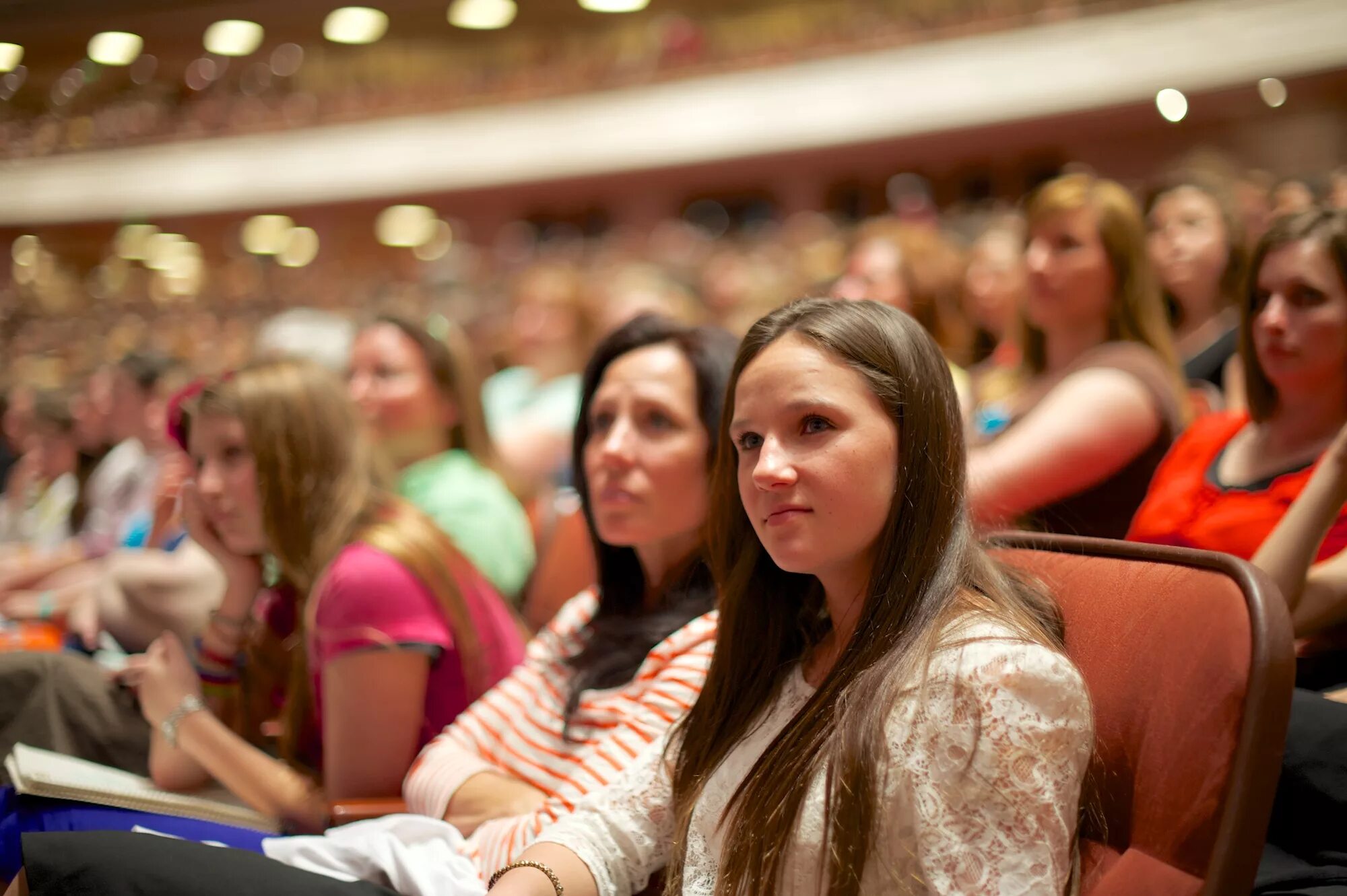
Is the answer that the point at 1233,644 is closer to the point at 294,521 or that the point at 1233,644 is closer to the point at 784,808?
the point at 784,808

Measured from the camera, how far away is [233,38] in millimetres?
8828

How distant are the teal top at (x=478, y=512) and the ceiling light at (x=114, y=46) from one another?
3434 millimetres

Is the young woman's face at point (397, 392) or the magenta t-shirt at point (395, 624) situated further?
the young woman's face at point (397, 392)

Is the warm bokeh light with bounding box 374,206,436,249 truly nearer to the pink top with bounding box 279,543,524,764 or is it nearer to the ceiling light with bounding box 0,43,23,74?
the ceiling light with bounding box 0,43,23,74

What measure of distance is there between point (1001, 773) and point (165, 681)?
1606 millimetres

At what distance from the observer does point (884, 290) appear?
3.16 m

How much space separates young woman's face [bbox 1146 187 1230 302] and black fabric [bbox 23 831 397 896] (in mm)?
2620

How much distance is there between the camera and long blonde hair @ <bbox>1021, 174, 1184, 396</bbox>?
215 cm

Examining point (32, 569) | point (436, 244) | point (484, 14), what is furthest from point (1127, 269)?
point (436, 244)

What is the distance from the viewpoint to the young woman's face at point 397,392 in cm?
278

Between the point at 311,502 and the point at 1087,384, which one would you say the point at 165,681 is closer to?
the point at 311,502

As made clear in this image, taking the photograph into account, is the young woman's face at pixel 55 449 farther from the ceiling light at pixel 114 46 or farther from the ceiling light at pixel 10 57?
the ceiling light at pixel 114 46

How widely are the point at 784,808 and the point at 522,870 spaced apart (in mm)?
354

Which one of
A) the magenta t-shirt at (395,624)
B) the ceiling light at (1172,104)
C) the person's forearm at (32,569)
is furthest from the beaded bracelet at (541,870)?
the ceiling light at (1172,104)
